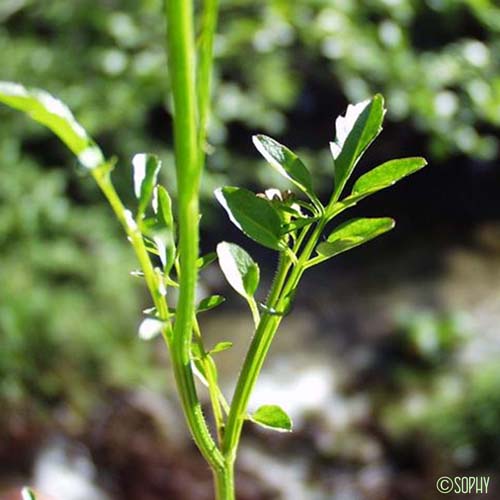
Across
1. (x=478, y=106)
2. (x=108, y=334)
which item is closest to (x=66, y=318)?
(x=108, y=334)

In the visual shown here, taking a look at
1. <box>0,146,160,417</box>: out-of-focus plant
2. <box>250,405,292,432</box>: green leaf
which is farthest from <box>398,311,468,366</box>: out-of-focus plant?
<box>250,405,292,432</box>: green leaf

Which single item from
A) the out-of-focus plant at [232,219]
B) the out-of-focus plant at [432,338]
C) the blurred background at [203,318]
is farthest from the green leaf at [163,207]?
the out-of-focus plant at [432,338]

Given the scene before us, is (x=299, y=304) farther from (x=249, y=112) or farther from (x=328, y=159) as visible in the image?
(x=249, y=112)

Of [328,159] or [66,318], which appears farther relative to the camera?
[328,159]

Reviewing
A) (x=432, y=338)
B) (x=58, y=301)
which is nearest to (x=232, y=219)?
(x=58, y=301)

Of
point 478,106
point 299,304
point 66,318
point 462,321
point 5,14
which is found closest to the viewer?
point 478,106

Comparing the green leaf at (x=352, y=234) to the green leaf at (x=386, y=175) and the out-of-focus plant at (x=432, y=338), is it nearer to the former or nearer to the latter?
the green leaf at (x=386, y=175)

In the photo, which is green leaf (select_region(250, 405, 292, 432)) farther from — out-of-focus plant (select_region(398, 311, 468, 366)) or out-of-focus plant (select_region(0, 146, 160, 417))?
out-of-focus plant (select_region(398, 311, 468, 366))
